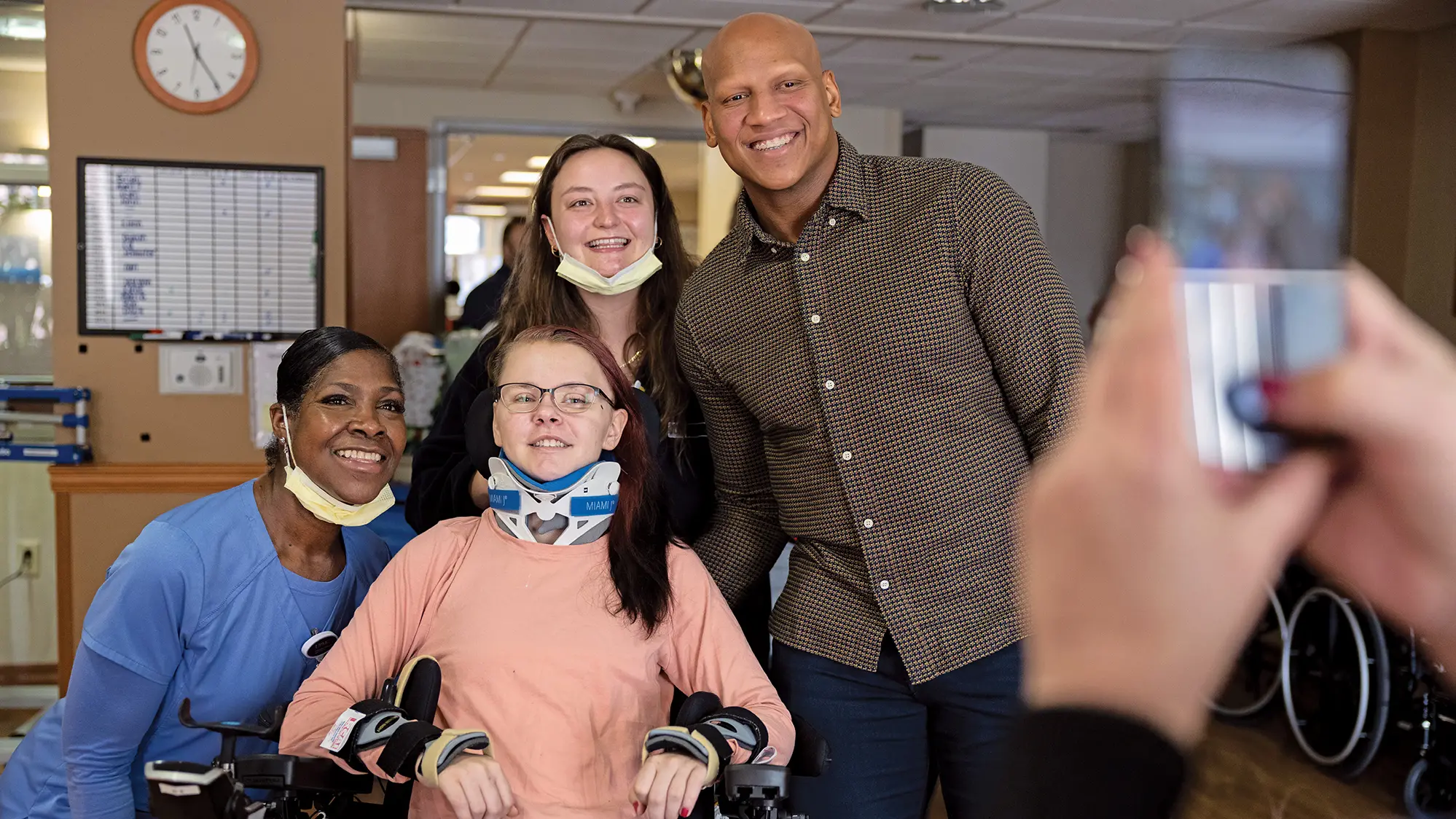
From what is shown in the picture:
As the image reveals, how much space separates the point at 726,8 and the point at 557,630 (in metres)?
4.08

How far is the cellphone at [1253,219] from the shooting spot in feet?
1.05

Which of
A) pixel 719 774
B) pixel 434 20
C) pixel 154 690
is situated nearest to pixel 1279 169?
pixel 719 774

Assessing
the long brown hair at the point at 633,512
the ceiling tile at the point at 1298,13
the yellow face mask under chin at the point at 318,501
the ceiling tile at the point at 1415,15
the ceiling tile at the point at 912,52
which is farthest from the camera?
the ceiling tile at the point at 912,52

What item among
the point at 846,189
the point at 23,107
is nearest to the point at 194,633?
the point at 846,189

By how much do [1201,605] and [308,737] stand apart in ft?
5.36

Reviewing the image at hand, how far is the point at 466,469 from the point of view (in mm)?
2125

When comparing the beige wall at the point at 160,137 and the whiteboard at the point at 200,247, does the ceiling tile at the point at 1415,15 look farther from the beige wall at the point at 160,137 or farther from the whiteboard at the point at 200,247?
the whiteboard at the point at 200,247

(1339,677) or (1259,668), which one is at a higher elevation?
(1339,677)

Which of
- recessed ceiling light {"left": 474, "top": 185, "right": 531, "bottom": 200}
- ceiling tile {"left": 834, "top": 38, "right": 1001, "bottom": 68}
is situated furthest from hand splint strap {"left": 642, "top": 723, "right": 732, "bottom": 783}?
recessed ceiling light {"left": 474, "top": 185, "right": 531, "bottom": 200}

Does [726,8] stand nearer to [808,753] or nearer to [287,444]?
[287,444]

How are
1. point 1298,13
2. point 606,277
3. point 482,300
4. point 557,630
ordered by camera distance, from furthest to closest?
point 482,300 < point 1298,13 < point 606,277 < point 557,630

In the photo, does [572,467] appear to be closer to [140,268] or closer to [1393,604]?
[1393,604]

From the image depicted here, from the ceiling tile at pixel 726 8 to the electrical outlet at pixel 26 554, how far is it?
10.5ft

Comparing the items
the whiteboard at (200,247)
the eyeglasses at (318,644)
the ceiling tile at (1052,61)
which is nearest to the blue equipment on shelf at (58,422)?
the whiteboard at (200,247)
